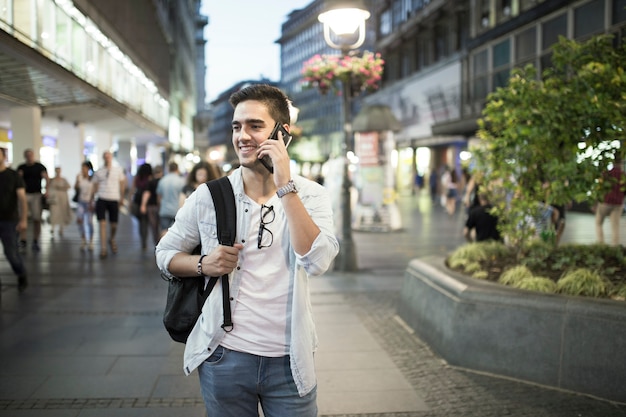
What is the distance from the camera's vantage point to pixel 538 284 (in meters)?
6.04

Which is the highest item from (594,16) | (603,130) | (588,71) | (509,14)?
(509,14)

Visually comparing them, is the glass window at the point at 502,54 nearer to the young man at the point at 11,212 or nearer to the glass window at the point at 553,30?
the glass window at the point at 553,30

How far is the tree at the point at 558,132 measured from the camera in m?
6.58

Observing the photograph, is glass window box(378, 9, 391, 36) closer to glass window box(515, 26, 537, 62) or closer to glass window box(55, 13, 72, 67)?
glass window box(515, 26, 537, 62)

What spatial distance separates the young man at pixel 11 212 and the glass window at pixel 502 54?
86.0ft

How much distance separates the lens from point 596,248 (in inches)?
287

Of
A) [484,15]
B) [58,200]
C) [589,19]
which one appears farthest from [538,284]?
[484,15]

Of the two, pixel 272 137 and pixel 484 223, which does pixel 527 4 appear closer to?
pixel 484 223

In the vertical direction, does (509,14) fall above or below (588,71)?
above

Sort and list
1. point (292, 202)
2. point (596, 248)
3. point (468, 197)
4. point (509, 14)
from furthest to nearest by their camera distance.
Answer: point (509, 14) → point (468, 197) → point (596, 248) → point (292, 202)

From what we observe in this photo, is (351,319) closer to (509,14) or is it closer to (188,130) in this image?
(509,14)

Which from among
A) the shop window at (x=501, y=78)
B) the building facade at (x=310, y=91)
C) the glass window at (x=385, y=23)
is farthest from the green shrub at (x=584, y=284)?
the building facade at (x=310, y=91)

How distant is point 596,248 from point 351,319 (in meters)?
2.73

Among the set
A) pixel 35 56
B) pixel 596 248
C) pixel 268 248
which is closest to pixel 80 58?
pixel 35 56
